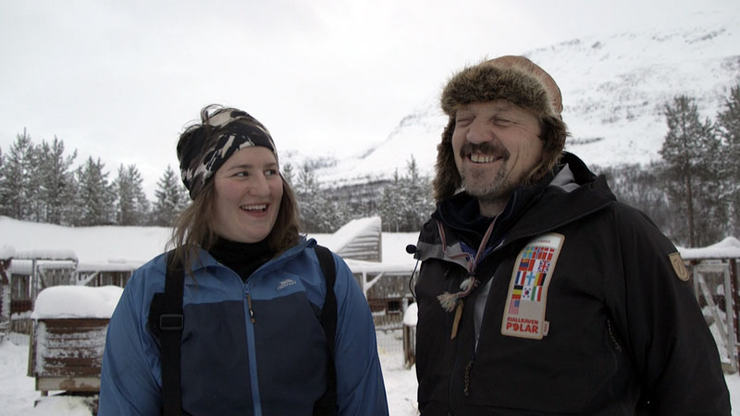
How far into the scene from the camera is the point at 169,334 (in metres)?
1.69

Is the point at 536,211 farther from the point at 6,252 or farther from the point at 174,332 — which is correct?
the point at 6,252

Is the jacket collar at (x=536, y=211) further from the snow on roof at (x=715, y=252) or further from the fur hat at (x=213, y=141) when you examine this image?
the snow on roof at (x=715, y=252)

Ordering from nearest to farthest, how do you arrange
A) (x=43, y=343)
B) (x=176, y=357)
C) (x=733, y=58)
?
→ (x=176, y=357)
(x=43, y=343)
(x=733, y=58)

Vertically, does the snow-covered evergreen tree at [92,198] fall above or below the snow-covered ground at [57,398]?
above

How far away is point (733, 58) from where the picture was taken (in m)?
164

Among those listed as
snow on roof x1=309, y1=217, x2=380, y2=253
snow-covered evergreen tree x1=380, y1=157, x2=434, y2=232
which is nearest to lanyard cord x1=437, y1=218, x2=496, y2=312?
snow on roof x1=309, y1=217, x2=380, y2=253

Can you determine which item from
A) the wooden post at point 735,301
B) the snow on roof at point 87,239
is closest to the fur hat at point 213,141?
the wooden post at point 735,301

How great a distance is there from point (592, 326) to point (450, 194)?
104 centimetres

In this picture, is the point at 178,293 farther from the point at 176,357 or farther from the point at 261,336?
the point at 261,336

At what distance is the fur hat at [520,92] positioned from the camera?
195 centimetres

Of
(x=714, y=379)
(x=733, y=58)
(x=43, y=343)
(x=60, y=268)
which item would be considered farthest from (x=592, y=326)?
(x=733, y=58)

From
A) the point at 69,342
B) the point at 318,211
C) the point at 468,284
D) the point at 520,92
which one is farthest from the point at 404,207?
the point at 468,284

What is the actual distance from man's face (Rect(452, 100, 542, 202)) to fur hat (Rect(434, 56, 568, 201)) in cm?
4

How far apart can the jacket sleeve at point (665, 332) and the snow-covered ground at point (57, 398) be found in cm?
444
